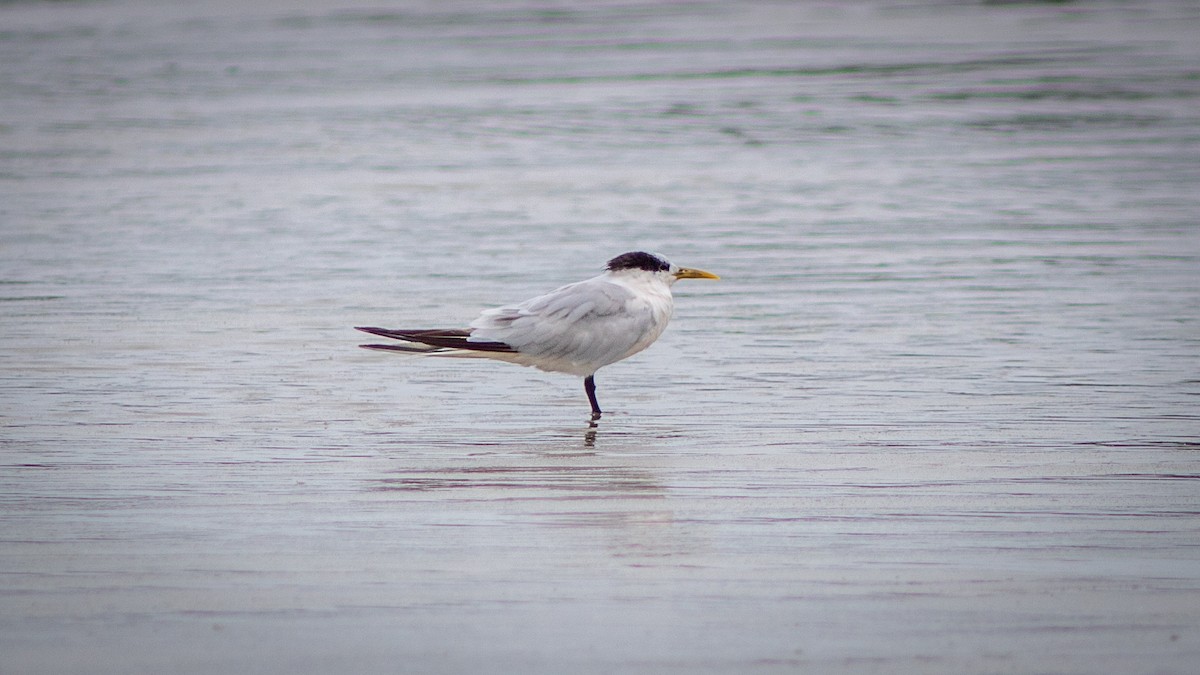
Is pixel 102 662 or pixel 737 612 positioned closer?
pixel 102 662

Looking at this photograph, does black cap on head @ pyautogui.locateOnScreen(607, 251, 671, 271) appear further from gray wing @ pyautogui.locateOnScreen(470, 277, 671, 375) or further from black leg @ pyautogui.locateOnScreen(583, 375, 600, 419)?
black leg @ pyautogui.locateOnScreen(583, 375, 600, 419)

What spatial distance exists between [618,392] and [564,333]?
0.69 metres

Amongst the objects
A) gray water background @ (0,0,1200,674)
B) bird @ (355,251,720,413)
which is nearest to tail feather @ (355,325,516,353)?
bird @ (355,251,720,413)

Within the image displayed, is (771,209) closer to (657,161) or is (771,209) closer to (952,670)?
(657,161)

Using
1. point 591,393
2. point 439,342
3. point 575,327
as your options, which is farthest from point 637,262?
point 439,342

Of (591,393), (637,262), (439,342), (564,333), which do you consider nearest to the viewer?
(439,342)

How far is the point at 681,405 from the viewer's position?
6.66m

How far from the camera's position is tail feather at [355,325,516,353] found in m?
6.33

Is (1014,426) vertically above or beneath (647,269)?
beneath

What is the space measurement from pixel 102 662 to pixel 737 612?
5.02ft

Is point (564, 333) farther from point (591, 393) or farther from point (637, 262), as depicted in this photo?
point (637, 262)

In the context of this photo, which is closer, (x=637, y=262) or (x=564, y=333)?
(x=564, y=333)

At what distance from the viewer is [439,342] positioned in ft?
20.8

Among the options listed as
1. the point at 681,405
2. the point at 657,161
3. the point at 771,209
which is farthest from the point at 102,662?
the point at 657,161
